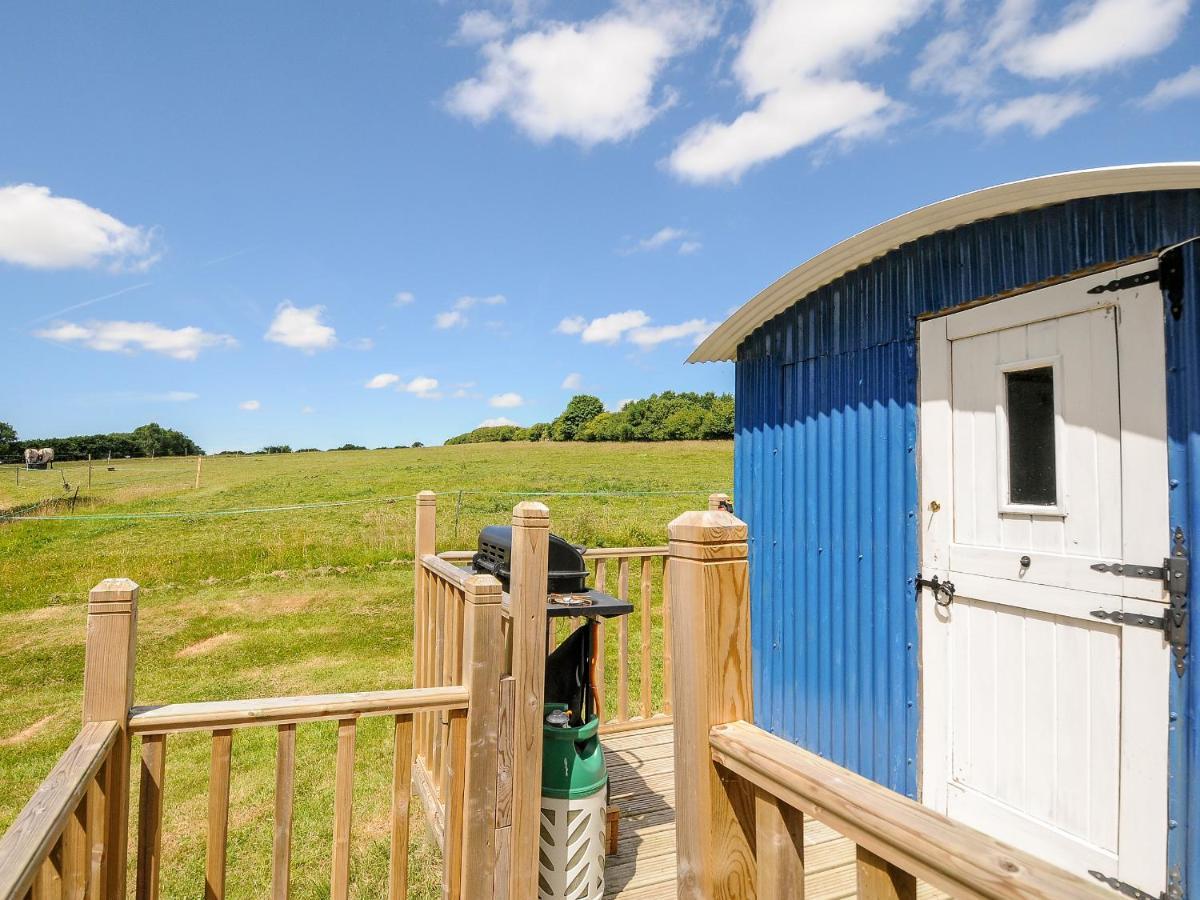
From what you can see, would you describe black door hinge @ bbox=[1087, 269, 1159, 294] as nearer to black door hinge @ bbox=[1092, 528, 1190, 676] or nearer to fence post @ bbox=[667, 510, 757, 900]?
black door hinge @ bbox=[1092, 528, 1190, 676]

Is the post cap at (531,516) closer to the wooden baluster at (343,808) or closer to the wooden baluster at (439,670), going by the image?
the wooden baluster at (343,808)

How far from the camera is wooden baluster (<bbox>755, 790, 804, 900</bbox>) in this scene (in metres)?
0.93

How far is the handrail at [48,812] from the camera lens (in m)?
0.93

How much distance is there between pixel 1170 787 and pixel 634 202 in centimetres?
1610

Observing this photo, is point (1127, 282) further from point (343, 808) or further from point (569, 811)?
point (343, 808)

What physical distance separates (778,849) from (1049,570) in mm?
2171

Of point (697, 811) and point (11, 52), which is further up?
point (11, 52)

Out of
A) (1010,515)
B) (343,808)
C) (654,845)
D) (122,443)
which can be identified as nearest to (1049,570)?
(1010,515)

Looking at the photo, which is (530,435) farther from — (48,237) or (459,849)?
(48,237)

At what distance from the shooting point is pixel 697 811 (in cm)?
108

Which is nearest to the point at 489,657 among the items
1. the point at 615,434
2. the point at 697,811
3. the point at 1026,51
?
the point at 697,811

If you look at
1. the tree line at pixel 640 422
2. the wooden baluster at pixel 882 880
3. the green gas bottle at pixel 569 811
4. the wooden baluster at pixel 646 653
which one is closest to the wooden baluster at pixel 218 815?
the green gas bottle at pixel 569 811

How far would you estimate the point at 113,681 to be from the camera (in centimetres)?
158

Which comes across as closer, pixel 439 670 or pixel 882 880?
pixel 882 880
